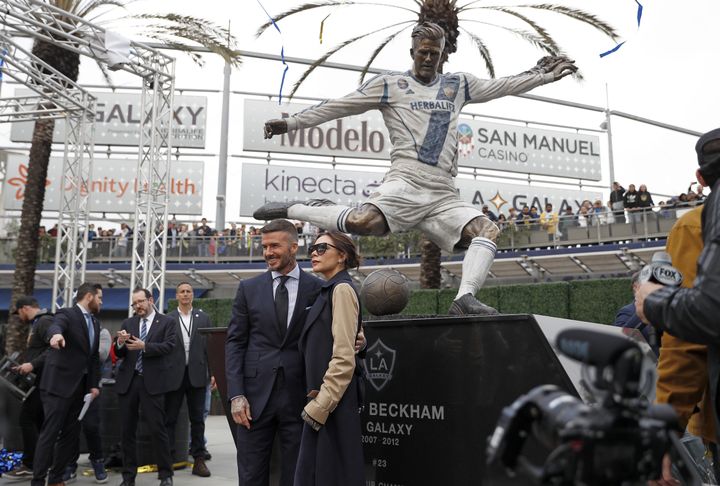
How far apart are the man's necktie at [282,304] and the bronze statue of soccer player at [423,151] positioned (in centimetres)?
50

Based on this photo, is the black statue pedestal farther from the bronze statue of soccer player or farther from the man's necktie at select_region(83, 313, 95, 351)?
the man's necktie at select_region(83, 313, 95, 351)

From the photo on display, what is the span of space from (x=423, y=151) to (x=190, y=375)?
15.1 ft

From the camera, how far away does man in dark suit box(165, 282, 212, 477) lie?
813 centimetres

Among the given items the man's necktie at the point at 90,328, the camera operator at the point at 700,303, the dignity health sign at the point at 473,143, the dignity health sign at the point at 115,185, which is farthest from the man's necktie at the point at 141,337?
the dignity health sign at the point at 115,185

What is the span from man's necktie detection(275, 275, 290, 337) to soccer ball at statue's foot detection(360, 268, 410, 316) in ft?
3.38

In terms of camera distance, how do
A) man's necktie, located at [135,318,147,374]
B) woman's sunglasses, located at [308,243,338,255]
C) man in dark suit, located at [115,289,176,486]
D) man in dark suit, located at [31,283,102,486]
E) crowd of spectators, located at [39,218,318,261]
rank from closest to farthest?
woman's sunglasses, located at [308,243,338,255] → man in dark suit, located at [31,283,102,486] → man in dark suit, located at [115,289,176,486] → man's necktie, located at [135,318,147,374] → crowd of spectators, located at [39,218,318,261]

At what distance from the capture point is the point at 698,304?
6.87 feet

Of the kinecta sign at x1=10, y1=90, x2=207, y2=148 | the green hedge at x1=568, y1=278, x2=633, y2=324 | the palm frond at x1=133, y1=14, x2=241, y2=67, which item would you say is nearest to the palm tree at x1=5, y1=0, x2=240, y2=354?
the palm frond at x1=133, y1=14, x2=241, y2=67

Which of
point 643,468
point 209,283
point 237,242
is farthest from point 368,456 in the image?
point 209,283

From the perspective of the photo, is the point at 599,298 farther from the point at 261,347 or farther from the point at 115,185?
the point at 115,185

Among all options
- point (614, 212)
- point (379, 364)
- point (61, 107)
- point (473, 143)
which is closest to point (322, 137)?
point (473, 143)

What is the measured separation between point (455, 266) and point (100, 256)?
13.4m

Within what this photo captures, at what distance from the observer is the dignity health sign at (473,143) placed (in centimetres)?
3503

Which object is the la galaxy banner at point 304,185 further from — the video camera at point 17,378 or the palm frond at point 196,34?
the video camera at point 17,378
